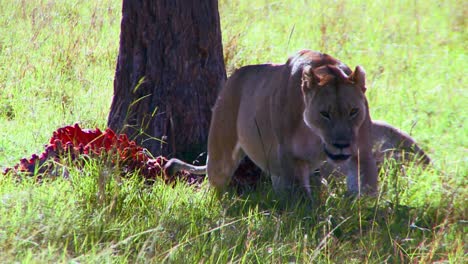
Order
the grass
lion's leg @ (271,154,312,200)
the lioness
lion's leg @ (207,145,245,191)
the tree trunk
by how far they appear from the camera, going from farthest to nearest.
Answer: the tree trunk < lion's leg @ (207,145,245,191) < lion's leg @ (271,154,312,200) < the lioness < the grass

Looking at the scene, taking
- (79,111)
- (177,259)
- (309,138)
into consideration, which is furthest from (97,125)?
(177,259)

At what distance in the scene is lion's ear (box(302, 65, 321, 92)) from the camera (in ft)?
17.4

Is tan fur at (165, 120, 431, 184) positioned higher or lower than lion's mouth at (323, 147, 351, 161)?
lower

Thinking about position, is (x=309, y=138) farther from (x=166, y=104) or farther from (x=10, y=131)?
(x=10, y=131)

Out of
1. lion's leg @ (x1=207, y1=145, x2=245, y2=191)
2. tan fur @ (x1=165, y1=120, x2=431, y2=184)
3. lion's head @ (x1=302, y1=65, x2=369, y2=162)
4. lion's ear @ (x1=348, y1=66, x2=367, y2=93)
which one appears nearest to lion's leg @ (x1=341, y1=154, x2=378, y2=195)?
lion's head @ (x1=302, y1=65, x2=369, y2=162)

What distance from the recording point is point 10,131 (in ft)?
23.9

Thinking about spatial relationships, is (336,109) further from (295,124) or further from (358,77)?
(295,124)

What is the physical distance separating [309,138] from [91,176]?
55.0 inches

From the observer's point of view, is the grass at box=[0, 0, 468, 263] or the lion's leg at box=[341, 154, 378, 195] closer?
the grass at box=[0, 0, 468, 263]

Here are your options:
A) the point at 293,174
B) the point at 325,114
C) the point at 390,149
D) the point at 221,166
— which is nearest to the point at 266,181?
the point at 221,166

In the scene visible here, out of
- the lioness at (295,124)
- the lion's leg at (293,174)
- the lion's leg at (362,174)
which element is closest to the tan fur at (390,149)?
the lioness at (295,124)

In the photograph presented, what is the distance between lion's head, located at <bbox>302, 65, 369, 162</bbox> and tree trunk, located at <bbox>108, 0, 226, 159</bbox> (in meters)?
1.57

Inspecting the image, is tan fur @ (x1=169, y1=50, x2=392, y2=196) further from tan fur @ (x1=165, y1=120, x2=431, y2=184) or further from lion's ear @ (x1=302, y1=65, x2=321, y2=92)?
tan fur @ (x1=165, y1=120, x2=431, y2=184)

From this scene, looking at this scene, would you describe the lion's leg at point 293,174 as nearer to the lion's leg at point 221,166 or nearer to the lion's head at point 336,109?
the lion's head at point 336,109
